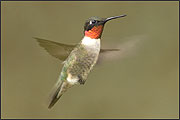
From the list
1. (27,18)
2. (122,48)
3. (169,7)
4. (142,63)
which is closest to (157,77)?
(142,63)

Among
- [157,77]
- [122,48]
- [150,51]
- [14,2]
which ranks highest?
[122,48]

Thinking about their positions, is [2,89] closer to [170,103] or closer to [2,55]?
[2,55]

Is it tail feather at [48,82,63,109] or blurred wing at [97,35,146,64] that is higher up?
blurred wing at [97,35,146,64]

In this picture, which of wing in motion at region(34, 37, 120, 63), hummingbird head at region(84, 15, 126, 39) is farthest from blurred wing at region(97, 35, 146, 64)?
hummingbird head at region(84, 15, 126, 39)

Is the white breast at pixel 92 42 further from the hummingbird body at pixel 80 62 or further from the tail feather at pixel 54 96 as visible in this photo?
the tail feather at pixel 54 96

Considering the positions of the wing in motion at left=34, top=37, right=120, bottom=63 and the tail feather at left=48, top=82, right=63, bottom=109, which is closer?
the wing in motion at left=34, top=37, right=120, bottom=63

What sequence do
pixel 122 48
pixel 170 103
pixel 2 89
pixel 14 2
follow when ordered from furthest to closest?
1. pixel 170 103
2. pixel 2 89
3. pixel 14 2
4. pixel 122 48

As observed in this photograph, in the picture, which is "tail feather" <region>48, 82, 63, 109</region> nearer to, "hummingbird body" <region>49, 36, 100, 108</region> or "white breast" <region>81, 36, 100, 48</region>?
"hummingbird body" <region>49, 36, 100, 108</region>

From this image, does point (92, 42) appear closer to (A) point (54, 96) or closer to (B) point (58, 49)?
(B) point (58, 49)
